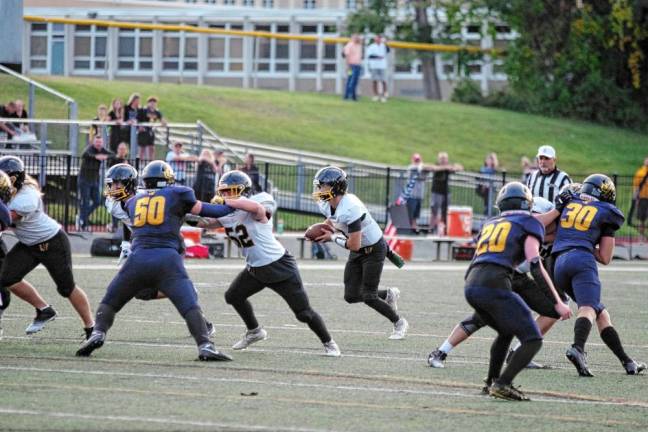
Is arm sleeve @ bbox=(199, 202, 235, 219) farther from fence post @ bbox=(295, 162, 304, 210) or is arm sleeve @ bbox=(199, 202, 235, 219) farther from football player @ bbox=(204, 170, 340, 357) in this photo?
fence post @ bbox=(295, 162, 304, 210)

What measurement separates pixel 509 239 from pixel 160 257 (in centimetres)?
288

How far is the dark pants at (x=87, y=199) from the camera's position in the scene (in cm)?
2428

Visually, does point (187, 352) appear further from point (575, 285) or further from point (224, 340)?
point (575, 285)

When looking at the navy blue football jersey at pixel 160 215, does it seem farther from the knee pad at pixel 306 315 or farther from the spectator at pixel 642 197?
the spectator at pixel 642 197

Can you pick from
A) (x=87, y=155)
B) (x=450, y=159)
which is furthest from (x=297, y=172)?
(x=450, y=159)

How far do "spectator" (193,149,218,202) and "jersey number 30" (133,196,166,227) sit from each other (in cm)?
1341

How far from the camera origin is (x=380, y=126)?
39375mm

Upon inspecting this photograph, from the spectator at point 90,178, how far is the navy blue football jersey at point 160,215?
42.6 feet

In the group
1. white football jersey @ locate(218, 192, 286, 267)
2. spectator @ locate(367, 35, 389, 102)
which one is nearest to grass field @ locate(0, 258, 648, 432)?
A: white football jersey @ locate(218, 192, 286, 267)

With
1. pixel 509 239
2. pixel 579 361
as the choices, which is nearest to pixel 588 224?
pixel 579 361

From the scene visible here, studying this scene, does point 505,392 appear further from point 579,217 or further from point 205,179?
point 205,179

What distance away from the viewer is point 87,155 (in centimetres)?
2420

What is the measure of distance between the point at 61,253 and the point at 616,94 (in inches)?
1325

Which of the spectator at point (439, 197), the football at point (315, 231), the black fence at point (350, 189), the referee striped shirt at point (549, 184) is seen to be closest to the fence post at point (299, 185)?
the black fence at point (350, 189)
